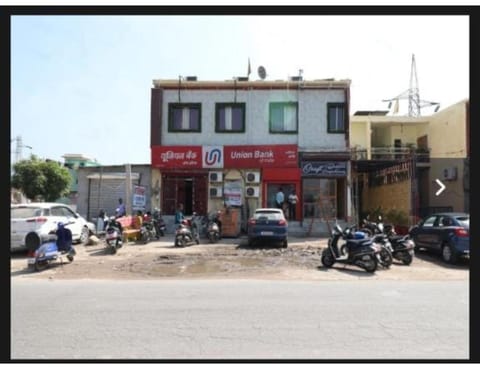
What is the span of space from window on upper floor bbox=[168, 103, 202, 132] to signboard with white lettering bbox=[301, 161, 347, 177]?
240 inches

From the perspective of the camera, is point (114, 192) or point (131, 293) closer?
point (131, 293)

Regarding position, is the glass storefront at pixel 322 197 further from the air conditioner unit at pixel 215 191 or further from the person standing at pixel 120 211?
the person standing at pixel 120 211

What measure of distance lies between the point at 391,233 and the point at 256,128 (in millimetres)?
9774

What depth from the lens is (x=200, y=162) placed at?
70.5ft

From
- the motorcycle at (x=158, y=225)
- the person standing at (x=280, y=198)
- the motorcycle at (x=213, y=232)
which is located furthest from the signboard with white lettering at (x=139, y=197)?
the person standing at (x=280, y=198)

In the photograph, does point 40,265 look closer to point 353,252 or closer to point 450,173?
point 353,252

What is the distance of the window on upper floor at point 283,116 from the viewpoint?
22.0 m

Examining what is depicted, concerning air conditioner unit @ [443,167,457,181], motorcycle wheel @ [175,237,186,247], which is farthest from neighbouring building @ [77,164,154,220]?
air conditioner unit @ [443,167,457,181]

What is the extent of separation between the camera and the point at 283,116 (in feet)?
72.3

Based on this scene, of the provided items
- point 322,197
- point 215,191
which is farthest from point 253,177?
point 322,197

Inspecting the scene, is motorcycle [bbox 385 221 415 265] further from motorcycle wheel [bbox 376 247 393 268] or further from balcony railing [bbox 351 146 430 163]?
balcony railing [bbox 351 146 430 163]

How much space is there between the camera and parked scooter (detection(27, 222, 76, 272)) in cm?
1126

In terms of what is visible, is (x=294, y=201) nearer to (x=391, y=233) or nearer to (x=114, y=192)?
(x=391, y=233)
